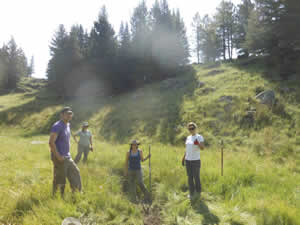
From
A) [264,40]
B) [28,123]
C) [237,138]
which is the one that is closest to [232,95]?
[237,138]

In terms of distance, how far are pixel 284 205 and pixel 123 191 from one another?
416cm

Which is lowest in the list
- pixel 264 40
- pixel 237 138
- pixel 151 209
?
pixel 151 209

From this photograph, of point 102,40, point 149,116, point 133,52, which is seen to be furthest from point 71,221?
point 102,40

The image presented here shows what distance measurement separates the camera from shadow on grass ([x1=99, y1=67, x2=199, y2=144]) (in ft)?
43.2

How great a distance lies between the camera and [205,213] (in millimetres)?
3783

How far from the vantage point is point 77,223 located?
3.07 m

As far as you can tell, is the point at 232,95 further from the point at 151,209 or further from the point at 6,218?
the point at 6,218


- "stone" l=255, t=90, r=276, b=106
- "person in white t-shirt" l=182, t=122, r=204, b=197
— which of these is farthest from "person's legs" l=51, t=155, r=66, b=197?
"stone" l=255, t=90, r=276, b=106

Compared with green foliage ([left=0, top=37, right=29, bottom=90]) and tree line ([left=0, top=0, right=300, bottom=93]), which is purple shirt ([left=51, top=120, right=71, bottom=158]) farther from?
green foliage ([left=0, top=37, right=29, bottom=90])

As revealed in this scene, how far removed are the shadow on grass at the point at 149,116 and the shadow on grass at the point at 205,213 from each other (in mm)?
7077

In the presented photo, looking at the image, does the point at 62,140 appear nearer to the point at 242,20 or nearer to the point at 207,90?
the point at 207,90

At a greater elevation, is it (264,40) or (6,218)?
(264,40)

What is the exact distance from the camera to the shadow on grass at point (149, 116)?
13.2 m

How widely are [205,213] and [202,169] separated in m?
A: 1.97
